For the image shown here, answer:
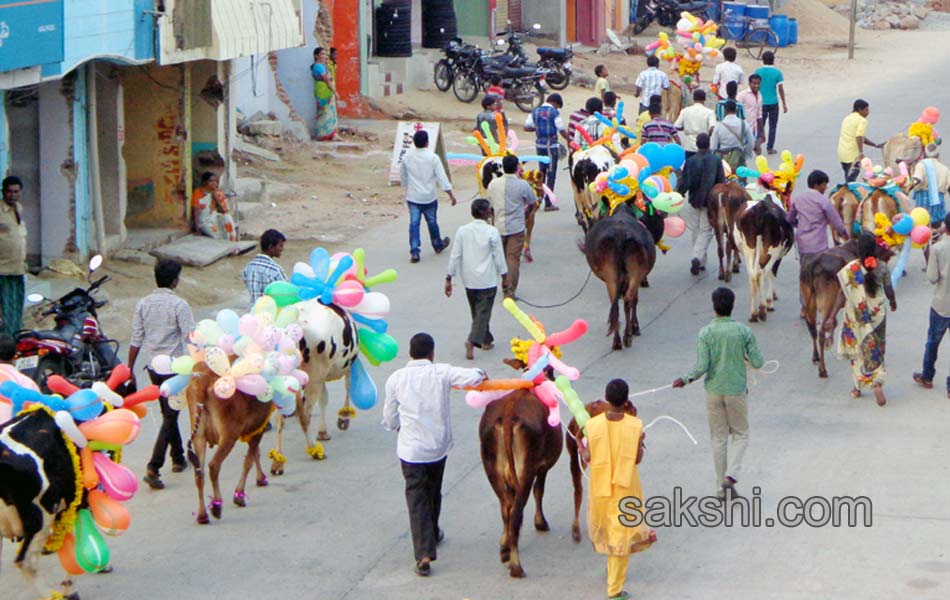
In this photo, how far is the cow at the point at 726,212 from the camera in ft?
48.4

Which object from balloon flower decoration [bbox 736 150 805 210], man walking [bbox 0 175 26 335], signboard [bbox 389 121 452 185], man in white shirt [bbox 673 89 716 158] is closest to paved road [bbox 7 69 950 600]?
balloon flower decoration [bbox 736 150 805 210]

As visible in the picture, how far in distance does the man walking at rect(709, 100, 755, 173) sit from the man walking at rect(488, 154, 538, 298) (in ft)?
14.1

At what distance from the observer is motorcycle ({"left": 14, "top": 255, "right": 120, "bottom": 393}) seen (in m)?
10.2

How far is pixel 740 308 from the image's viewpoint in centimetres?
1473

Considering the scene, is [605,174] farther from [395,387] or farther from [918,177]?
[395,387]

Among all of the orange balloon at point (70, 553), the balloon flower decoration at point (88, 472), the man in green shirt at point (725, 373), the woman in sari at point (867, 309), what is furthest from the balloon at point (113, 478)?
the woman in sari at point (867, 309)

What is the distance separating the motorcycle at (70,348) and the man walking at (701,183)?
6952 millimetres

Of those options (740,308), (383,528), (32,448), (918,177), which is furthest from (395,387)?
(918,177)

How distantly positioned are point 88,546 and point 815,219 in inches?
311

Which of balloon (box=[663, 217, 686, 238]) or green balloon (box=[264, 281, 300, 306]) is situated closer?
green balloon (box=[264, 281, 300, 306])

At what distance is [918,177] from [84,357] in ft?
29.0

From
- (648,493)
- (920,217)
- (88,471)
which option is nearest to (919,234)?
(920,217)

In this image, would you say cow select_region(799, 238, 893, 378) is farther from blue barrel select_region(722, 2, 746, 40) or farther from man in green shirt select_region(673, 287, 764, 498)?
blue barrel select_region(722, 2, 746, 40)

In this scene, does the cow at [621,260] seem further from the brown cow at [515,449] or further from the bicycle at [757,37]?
the bicycle at [757,37]
